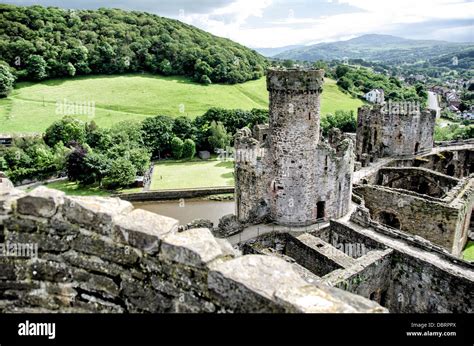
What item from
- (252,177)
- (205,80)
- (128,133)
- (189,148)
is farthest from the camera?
(205,80)

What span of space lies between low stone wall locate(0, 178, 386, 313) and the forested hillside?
87.2 metres

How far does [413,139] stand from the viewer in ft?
115

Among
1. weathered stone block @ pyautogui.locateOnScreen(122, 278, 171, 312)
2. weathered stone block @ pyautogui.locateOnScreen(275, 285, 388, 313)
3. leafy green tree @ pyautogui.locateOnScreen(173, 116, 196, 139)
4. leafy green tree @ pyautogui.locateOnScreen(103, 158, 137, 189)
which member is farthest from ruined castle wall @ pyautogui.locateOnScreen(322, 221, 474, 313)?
leafy green tree @ pyautogui.locateOnScreen(173, 116, 196, 139)

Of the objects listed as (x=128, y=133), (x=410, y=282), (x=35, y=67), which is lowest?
(x=410, y=282)

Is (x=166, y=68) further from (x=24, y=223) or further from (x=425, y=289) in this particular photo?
(x=24, y=223)

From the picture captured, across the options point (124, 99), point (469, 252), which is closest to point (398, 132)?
point (469, 252)

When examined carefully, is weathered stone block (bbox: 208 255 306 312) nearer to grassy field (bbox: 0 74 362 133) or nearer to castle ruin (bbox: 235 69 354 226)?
castle ruin (bbox: 235 69 354 226)

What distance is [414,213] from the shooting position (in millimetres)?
23250

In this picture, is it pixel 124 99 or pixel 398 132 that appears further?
pixel 124 99

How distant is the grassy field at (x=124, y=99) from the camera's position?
229 feet

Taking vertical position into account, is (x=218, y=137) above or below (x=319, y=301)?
below

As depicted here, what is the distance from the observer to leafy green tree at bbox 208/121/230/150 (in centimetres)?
6568

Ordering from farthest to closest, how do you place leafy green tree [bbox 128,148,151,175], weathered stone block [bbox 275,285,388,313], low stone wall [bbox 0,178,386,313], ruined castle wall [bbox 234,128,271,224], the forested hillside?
the forested hillside → leafy green tree [bbox 128,148,151,175] → ruined castle wall [bbox 234,128,271,224] → low stone wall [bbox 0,178,386,313] → weathered stone block [bbox 275,285,388,313]

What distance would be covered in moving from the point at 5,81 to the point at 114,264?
3220 inches
